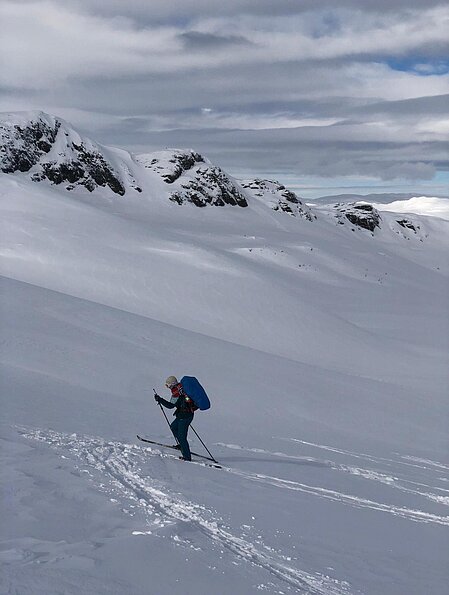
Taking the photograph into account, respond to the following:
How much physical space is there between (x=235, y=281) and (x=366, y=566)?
82.4ft

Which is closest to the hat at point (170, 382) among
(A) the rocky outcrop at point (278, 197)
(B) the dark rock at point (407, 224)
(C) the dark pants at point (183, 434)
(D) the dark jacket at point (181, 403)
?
(D) the dark jacket at point (181, 403)

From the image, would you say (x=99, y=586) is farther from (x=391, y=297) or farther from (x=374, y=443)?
(x=391, y=297)

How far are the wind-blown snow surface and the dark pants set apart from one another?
1.23 ft

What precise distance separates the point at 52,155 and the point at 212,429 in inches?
2395

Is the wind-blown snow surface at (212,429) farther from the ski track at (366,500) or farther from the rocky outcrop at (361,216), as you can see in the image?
the rocky outcrop at (361,216)

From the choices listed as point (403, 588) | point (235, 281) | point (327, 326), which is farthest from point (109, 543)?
point (235, 281)

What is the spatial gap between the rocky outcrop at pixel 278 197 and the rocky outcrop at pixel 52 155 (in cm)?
2299

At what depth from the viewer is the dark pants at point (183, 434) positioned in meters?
9.10

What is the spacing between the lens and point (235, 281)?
30.9 meters

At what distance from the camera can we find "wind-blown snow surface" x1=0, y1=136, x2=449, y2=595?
5.28 m

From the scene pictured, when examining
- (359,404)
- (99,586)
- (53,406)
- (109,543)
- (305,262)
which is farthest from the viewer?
(305,262)

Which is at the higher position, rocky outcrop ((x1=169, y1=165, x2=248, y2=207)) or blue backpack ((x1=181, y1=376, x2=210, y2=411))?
rocky outcrop ((x1=169, y1=165, x2=248, y2=207))

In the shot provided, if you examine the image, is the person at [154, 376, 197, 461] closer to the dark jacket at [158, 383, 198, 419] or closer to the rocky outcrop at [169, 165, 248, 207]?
the dark jacket at [158, 383, 198, 419]

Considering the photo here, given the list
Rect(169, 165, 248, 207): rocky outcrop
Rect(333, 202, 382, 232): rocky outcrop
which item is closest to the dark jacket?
Rect(169, 165, 248, 207): rocky outcrop
